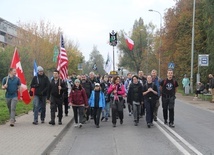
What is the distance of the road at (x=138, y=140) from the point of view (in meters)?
8.79

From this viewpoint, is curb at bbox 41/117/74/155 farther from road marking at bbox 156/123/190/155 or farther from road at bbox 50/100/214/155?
road marking at bbox 156/123/190/155

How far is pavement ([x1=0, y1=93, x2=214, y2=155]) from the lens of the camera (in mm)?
8314

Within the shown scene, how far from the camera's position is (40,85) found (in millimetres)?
12797

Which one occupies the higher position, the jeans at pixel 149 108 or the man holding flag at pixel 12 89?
the man holding flag at pixel 12 89

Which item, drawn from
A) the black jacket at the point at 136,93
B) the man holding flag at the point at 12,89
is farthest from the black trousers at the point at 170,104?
the man holding flag at the point at 12,89

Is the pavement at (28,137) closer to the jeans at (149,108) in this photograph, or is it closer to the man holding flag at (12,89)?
the man holding flag at (12,89)

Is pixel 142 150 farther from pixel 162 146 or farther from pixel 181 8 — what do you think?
pixel 181 8

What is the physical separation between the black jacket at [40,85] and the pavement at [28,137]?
1116 mm

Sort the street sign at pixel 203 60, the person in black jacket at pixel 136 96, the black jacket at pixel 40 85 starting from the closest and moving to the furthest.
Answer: the black jacket at pixel 40 85 < the person in black jacket at pixel 136 96 < the street sign at pixel 203 60

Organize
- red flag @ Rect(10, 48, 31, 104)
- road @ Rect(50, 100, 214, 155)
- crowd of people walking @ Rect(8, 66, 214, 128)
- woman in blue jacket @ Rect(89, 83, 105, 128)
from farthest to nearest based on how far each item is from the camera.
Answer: red flag @ Rect(10, 48, 31, 104) < woman in blue jacket @ Rect(89, 83, 105, 128) < crowd of people walking @ Rect(8, 66, 214, 128) < road @ Rect(50, 100, 214, 155)

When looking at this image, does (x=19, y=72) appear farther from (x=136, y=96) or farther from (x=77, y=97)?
(x=136, y=96)

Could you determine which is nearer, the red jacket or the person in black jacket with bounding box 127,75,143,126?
the red jacket

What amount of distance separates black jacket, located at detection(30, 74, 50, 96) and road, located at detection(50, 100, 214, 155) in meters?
1.65

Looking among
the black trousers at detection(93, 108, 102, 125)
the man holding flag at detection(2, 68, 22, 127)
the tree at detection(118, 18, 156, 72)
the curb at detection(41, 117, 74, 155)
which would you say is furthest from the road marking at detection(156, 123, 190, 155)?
the tree at detection(118, 18, 156, 72)
